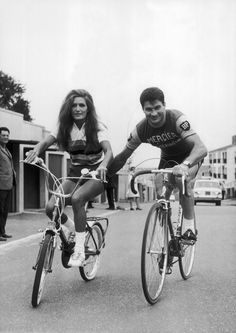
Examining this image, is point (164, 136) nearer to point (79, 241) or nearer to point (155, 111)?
point (155, 111)

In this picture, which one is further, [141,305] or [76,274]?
[76,274]

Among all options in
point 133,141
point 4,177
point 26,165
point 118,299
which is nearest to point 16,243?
point 4,177

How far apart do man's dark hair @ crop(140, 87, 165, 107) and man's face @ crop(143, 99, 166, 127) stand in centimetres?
3

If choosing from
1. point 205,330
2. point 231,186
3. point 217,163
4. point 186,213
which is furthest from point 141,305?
point 217,163

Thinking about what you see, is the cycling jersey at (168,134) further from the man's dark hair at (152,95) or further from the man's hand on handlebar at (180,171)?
the man's hand on handlebar at (180,171)

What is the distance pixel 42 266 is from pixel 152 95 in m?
1.84

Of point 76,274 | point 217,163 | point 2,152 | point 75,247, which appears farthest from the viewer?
point 217,163

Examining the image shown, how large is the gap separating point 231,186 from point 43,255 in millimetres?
125126

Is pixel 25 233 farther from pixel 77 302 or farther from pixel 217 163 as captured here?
pixel 217 163

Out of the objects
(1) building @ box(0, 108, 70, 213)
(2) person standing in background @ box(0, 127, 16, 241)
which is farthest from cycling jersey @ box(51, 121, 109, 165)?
(1) building @ box(0, 108, 70, 213)

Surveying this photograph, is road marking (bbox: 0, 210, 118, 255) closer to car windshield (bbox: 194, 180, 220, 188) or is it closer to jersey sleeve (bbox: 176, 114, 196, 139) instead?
jersey sleeve (bbox: 176, 114, 196, 139)

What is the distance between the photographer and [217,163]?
500ft

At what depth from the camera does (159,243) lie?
5094 mm

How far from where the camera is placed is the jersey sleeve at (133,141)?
215 inches
